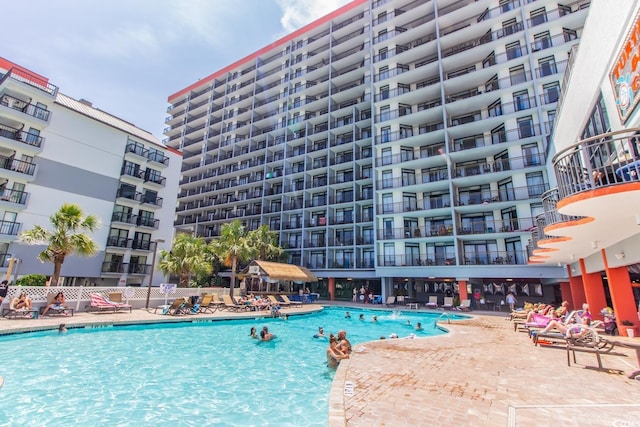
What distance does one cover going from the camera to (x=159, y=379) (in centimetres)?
827

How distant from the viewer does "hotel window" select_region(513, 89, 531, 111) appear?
2716 cm

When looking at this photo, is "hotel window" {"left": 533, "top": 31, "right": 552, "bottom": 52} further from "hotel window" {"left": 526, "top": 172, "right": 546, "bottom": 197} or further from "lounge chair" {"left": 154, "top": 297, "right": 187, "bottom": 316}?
"lounge chair" {"left": 154, "top": 297, "right": 187, "bottom": 316}

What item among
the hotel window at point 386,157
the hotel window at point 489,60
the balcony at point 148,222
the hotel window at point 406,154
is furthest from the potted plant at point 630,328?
the balcony at point 148,222

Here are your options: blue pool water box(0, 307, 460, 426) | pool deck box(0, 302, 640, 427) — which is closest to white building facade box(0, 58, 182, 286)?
blue pool water box(0, 307, 460, 426)

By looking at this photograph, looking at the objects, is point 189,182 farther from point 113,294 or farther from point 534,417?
point 534,417

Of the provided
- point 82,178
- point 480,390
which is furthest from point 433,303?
point 82,178

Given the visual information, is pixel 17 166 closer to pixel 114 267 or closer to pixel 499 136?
pixel 114 267

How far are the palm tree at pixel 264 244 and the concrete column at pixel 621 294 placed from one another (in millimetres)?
28089

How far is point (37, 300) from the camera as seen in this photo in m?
15.5

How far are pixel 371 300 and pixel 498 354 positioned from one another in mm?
23240

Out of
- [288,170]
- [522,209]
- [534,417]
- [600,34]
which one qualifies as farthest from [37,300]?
[522,209]

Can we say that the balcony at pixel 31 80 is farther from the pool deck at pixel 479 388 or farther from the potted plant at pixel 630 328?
the potted plant at pixel 630 328

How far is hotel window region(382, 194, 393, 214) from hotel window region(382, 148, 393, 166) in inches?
143

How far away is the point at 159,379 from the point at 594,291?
1928 cm
